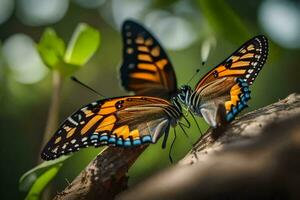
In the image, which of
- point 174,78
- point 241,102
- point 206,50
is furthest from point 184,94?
point 241,102

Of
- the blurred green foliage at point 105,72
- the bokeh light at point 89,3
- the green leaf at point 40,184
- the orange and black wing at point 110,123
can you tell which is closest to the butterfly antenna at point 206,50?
the blurred green foliage at point 105,72

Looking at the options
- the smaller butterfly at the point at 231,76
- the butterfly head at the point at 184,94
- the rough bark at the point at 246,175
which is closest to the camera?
the rough bark at the point at 246,175

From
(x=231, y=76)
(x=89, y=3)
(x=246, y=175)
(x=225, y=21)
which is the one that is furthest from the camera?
(x=89, y=3)

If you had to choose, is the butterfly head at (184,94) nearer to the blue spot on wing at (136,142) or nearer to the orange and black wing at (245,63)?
the orange and black wing at (245,63)

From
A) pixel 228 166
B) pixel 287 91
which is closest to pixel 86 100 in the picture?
pixel 287 91

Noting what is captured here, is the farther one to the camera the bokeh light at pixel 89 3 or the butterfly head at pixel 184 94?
the bokeh light at pixel 89 3

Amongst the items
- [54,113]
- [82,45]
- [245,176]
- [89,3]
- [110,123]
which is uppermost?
[89,3]

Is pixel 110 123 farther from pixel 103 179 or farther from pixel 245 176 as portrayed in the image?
pixel 245 176
